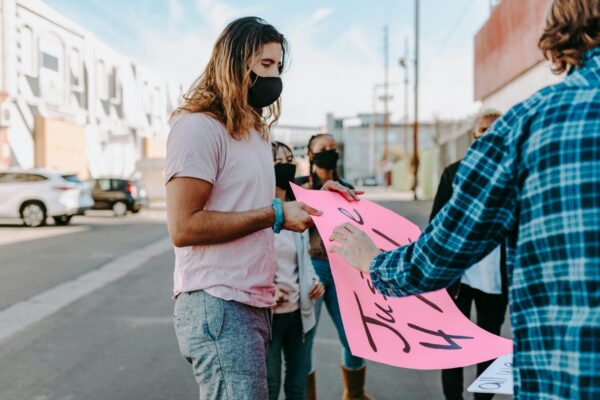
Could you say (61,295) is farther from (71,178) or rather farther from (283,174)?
(71,178)

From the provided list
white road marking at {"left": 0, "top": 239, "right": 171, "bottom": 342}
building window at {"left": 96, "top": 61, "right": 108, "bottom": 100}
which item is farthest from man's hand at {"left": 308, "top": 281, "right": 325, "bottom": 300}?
building window at {"left": 96, "top": 61, "right": 108, "bottom": 100}

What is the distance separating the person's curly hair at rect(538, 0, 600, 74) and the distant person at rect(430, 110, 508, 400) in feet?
7.65

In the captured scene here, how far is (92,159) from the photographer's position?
3841 centimetres

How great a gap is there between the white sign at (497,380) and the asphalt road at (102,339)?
2.34m

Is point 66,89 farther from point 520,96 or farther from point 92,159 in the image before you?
point 520,96

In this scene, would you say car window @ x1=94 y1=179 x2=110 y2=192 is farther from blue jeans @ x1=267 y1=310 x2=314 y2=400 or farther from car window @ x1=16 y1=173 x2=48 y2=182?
blue jeans @ x1=267 y1=310 x2=314 y2=400

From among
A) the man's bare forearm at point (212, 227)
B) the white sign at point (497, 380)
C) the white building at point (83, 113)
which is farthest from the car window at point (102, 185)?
the white sign at point (497, 380)

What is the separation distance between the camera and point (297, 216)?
86.4 inches

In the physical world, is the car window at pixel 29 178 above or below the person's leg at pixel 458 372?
above

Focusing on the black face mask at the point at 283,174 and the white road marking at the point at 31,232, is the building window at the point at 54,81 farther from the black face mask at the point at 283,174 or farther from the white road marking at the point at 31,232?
the black face mask at the point at 283,174

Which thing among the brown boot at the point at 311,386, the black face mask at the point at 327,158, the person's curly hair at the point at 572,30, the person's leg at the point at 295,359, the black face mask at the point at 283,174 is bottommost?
the brown boot at the point at 311,386

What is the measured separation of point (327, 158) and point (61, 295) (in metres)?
5.02

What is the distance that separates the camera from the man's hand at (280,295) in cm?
317

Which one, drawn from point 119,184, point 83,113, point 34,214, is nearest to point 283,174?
point 34,214
